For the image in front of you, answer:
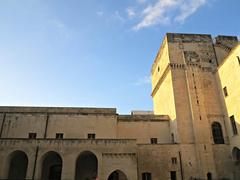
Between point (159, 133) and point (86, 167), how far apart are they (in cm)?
971

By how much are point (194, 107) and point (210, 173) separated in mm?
7145

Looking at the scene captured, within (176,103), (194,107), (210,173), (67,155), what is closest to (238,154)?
(210,173)

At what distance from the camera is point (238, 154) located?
22.8 meters

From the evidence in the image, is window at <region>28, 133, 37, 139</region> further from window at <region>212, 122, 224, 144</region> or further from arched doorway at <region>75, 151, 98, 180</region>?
window at <region>212, 122, 224, 144</region>

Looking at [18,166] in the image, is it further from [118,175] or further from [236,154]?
[236,154]

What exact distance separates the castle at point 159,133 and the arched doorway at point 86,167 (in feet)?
0.32

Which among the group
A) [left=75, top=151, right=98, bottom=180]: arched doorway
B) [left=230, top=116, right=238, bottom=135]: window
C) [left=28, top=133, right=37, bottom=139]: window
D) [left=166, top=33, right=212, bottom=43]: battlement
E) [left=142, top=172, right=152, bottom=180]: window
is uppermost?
[left=166, top=33, right=212, bottom=43]: battlement

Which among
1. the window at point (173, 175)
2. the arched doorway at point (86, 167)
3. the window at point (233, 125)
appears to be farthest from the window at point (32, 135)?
the window at point (233, 125)

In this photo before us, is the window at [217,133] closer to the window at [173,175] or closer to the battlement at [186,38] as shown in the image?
the window at [173,175]

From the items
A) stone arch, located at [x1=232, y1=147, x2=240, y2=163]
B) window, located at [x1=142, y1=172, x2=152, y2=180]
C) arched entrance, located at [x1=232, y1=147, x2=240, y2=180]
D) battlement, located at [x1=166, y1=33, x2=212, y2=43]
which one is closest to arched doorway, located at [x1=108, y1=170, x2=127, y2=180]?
window, located at [x1=142, y1=172, x2=152, y2=180]

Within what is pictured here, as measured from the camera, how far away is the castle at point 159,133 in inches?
774

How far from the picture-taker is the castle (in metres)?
19.7

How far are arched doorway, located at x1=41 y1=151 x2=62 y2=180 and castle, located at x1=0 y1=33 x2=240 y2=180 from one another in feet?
0.32

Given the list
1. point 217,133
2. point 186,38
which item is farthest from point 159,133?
point 186,38
